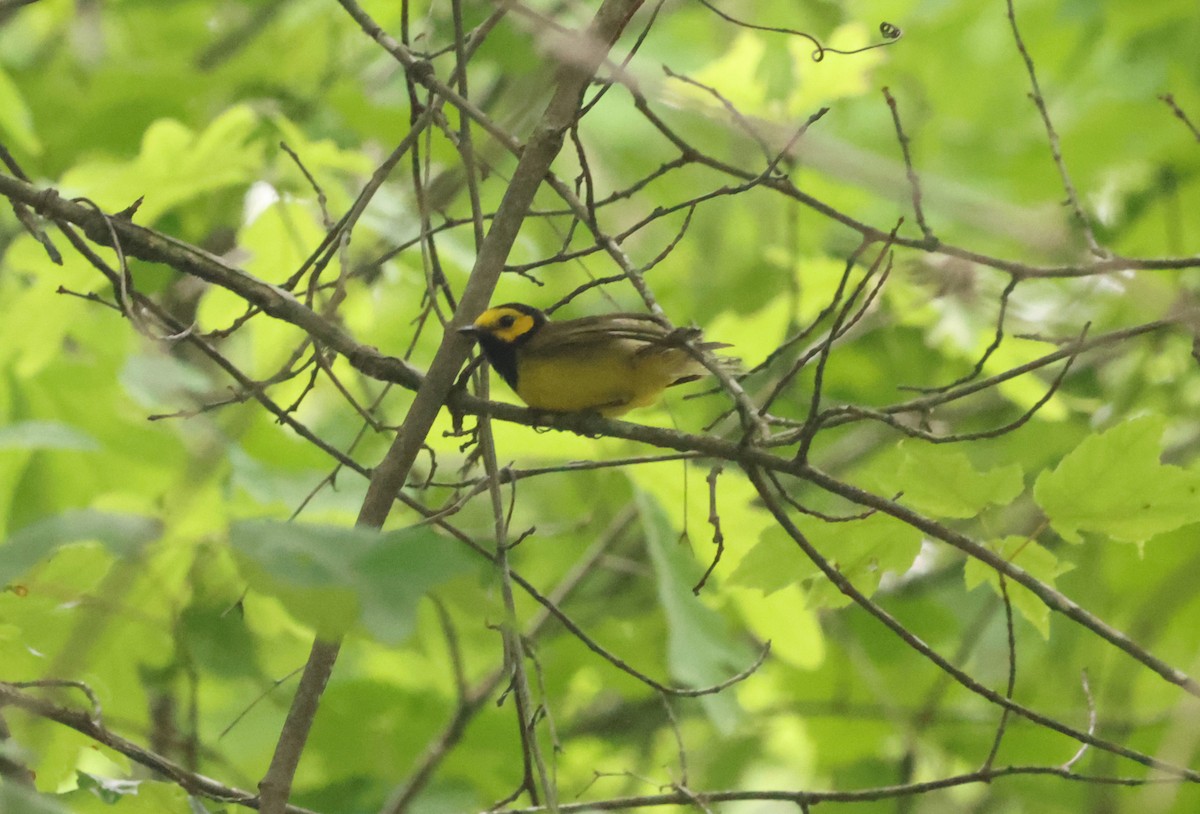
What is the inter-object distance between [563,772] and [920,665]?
168 centimetres

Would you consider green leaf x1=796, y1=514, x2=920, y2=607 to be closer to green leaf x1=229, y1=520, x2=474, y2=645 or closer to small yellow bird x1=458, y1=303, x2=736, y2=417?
small yellow bird x1=458, y1=303, x2=736, y2=417

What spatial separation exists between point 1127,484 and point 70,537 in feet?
6.03

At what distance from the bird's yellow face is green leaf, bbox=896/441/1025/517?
1.73 m

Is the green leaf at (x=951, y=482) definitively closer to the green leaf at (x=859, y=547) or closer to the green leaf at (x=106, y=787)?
the green leaf at (x=859, y=547)

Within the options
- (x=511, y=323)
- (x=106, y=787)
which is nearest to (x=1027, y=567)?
(x=106, y=787)

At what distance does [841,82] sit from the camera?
173 inches

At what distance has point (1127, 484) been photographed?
232 centimetres

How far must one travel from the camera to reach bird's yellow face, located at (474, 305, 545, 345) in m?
3.92

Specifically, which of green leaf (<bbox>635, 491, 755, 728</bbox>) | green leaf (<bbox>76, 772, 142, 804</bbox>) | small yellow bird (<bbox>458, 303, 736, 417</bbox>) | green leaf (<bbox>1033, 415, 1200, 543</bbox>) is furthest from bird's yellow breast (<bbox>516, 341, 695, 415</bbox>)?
green leaf (<bbox>76, 772, 142, 804</bbox>)

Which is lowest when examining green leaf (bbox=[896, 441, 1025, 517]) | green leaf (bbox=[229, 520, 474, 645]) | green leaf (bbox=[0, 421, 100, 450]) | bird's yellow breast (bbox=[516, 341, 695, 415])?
green leaf (bbox=[229, 520, 474, 645])

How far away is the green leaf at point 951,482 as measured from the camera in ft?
7.66

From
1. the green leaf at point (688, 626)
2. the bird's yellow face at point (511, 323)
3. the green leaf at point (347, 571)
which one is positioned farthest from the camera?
the bird's yellow face at point (511, 323)

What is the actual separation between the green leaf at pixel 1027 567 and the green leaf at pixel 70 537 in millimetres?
1657

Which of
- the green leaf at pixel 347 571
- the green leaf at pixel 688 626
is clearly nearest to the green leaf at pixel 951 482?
the green leaf at pixel 688 626
